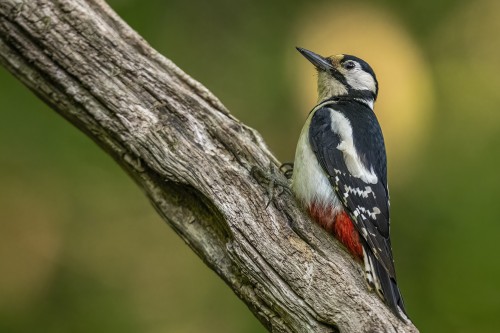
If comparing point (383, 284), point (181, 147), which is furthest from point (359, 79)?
point (383, 284)

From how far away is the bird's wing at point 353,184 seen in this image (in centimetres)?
350

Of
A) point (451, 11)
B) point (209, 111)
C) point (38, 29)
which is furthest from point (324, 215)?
point (451, 11)

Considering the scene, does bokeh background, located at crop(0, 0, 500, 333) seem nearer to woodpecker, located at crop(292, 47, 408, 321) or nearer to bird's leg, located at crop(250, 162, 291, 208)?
woodpecker, located at crop(292, 47, 408, 321)

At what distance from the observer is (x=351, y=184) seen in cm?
362

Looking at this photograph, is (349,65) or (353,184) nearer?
(353,184)

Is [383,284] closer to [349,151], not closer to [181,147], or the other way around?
[349,151]

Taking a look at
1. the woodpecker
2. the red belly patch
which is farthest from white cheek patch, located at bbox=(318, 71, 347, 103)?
the red belly patch

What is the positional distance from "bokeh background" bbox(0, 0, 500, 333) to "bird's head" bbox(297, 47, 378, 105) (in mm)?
1209

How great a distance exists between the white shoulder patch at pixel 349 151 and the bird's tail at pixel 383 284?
397mm

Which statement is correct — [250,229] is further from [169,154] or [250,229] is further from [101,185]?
[101,185]

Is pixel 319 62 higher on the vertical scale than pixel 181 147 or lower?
higher

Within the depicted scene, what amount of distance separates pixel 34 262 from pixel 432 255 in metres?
2.72

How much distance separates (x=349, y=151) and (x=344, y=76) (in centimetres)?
70

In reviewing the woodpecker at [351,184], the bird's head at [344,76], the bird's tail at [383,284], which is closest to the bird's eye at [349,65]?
the bird's head at [344,76]
